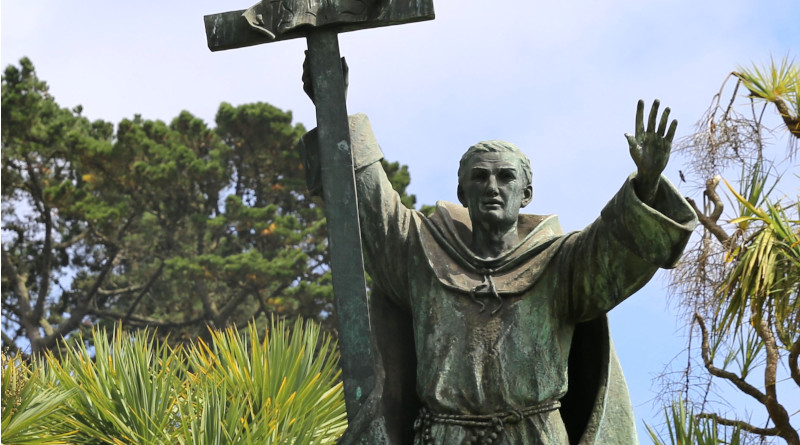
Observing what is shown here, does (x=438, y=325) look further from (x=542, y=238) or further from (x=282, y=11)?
(x=282, y=11)

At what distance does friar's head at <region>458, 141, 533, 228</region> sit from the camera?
5.38 metres

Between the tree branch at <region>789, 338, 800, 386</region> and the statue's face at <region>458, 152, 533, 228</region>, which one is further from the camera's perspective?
the tree branch at <region>789, 338, 800, 386</region>

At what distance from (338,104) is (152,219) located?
22080 mm

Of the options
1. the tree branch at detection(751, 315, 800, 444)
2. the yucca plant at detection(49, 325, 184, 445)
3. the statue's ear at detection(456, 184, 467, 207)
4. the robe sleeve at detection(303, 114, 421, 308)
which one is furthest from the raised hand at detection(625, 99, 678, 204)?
the tree branch at detection(751, 315, 800, 444)

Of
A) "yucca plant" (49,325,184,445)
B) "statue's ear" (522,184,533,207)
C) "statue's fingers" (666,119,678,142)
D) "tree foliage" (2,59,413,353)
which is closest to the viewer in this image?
"statue's fingers" (666,119,678,142)

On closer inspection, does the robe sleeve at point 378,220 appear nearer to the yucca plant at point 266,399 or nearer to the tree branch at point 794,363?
the yucca plant at point 266,399

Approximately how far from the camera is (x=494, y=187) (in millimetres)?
5363

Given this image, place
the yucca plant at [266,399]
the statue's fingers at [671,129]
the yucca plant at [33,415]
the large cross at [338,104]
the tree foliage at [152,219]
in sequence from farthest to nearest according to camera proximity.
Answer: the tree foliage at [152,219], the yucca plant at [33,415], the yucca plant at [266,399], the large cross at [338,104], the statue's fingers at [671,129]

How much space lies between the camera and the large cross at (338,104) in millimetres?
5273

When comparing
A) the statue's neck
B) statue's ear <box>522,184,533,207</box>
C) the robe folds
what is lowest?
the robe folds

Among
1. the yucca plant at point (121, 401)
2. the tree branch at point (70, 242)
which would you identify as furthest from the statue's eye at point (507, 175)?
the tree branch at point (70, 242)

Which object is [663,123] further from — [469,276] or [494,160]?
[469,276]

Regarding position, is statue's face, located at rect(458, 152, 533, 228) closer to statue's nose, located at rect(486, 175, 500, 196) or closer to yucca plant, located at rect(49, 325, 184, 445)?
statue's nose, located at rect(486, 175, 500, 196)

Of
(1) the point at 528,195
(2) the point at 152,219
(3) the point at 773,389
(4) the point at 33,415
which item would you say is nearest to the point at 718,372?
(3) the point at 773,389
